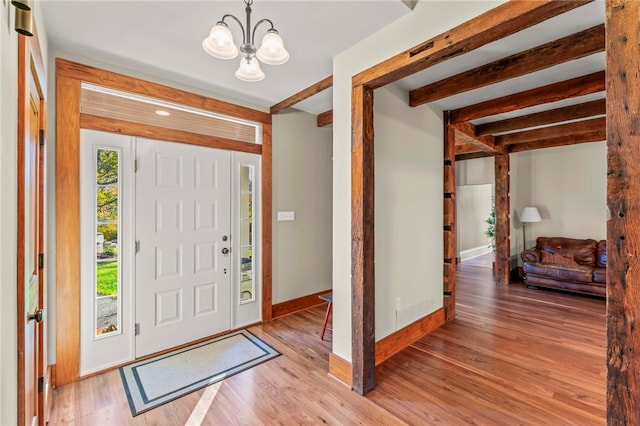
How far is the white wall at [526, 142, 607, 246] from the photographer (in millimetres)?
5188

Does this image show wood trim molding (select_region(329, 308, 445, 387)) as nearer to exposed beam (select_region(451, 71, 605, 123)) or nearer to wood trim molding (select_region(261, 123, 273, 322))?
wood trim molding (select_region(261, 123, 273, 322))

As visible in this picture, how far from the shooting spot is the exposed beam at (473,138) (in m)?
4.12

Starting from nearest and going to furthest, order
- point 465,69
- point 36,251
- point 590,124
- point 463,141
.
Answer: point 36,251
point 465,69
point 590,124
point 463,141

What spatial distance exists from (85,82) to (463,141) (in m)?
4.86

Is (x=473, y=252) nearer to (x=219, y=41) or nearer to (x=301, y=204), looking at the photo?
(x=301, y=204)

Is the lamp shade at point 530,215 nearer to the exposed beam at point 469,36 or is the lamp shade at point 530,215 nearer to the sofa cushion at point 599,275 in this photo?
the sofa cushion at point 599,275

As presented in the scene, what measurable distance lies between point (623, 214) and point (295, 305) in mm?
3394

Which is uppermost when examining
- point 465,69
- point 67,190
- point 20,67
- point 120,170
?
point 465,69

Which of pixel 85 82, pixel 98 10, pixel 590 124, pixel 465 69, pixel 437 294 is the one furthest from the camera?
pixel 590 124

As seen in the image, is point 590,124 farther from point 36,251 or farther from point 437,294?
point 36,251

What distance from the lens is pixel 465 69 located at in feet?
8.68

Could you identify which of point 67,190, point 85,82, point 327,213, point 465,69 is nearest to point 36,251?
point 67,190

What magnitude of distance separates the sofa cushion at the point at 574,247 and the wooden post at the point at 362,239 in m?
4.60

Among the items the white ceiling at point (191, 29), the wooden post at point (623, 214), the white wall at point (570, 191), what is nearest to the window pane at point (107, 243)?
the white ceiling at point (191, 29)
